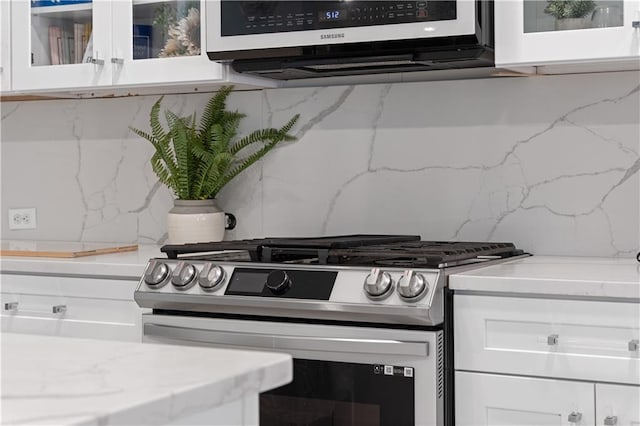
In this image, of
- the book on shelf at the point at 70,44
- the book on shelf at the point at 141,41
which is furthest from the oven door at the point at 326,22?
the book on shelf at the point at 70,44

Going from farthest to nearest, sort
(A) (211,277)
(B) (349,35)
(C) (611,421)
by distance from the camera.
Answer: (B) (349,35) < (A) (211,277) < (C) (611,421)

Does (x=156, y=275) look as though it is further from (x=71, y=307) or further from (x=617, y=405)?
(x=617, y=405)

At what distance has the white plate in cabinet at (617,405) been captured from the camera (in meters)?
2.01

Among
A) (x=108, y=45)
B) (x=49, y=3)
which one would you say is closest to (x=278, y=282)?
(x=108, y=45)

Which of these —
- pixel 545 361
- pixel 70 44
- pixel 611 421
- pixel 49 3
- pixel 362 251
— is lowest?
pixel 611 421

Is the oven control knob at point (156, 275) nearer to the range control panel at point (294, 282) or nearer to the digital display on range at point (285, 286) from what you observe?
the range control panel at point (294, 282)

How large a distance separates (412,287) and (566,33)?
74 centimetres

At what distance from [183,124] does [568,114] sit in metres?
1.17

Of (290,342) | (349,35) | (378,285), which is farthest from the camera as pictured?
(349,35)

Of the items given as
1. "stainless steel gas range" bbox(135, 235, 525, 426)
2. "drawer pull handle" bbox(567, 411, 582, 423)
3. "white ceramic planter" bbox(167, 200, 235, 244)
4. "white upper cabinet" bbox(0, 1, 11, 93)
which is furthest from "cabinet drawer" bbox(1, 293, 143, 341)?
"drawer pull handle" bbox(567, 411, 582, 423)

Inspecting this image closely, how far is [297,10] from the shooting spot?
2.58 meters

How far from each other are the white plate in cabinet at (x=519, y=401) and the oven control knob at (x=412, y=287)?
0.22 m

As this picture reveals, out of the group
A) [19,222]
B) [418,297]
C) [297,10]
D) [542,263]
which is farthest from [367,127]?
[19,222]

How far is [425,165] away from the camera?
2830mm
